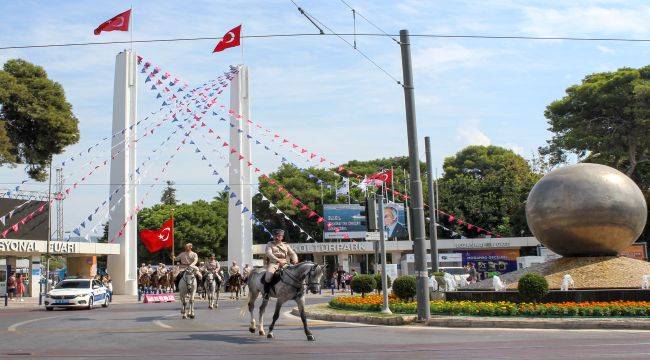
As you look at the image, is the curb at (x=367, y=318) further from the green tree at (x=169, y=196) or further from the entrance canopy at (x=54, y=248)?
the green tree at (x=169, y=196)

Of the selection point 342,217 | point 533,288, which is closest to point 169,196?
point 342,217

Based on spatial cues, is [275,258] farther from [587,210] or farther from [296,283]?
[587,210]

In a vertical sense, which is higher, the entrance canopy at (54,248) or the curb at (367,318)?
the entrance canopy at (54,248)

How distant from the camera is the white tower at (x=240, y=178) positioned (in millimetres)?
53094

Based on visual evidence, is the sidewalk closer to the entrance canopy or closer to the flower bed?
the flower bed

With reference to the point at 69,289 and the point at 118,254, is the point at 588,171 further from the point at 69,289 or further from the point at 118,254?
the point at 118,254

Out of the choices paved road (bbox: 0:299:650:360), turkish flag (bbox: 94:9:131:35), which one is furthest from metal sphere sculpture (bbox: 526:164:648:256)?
turkish flag (bbox: 94:9:131:35)

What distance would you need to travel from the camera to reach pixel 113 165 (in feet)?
166

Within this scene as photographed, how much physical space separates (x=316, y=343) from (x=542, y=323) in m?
6.15

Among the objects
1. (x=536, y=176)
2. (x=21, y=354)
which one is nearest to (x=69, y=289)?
(x=21, y=354)

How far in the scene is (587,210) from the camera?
22.6 metres

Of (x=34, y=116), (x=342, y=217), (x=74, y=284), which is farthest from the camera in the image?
(x=342, y=217)

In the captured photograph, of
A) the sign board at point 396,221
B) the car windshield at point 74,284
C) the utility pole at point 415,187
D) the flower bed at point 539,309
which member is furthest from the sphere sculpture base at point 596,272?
the sign board at point 396,221

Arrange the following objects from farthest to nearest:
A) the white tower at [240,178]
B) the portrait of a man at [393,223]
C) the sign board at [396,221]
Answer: the sign board at [396,221] < the portrait of a man at [393,223] < the white tower at [240,178]
